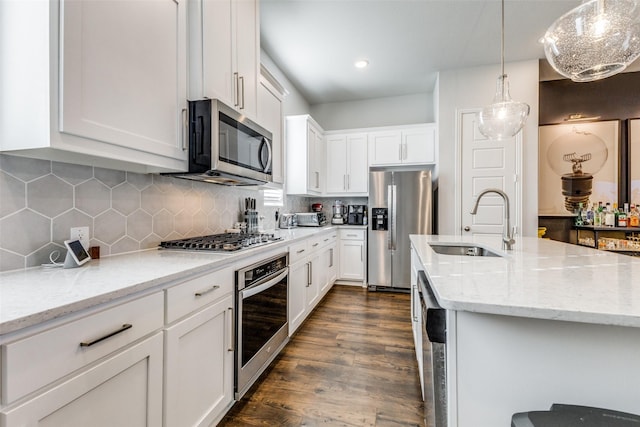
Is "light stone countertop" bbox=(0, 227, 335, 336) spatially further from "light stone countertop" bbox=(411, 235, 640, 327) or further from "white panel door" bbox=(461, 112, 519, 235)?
"white panel door" bbox=(461, 112, 519, 235)

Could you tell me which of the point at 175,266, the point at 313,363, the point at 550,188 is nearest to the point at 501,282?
the point at 175,266

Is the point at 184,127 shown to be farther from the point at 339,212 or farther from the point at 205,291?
the point at 339,212

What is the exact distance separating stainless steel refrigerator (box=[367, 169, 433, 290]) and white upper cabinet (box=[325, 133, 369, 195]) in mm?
441

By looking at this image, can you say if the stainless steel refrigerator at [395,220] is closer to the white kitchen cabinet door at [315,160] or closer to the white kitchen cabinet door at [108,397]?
the white kitchen cabinet door at [315,160]

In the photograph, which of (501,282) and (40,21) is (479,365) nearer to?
(501,282)

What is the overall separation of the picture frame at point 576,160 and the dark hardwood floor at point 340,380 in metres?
2.75

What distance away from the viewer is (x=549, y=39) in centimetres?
144

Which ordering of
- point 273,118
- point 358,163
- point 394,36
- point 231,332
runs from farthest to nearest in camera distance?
point 358,163, point 394,36, point 273,118, point 231,332

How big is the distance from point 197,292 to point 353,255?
10.2 feet

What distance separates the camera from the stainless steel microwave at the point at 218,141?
5.13 ft

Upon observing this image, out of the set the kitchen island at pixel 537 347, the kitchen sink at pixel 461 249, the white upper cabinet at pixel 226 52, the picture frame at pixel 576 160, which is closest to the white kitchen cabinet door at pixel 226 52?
the white upper cabinet at pixel 226 52

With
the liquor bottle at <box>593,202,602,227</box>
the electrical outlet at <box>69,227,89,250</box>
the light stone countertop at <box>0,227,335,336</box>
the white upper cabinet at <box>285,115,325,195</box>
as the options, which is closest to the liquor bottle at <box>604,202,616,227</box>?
the liquor bottle at <box>593,202,602,227</box>

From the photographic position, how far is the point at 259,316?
5.60 ft

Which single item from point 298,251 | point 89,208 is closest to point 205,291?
point 89,208
